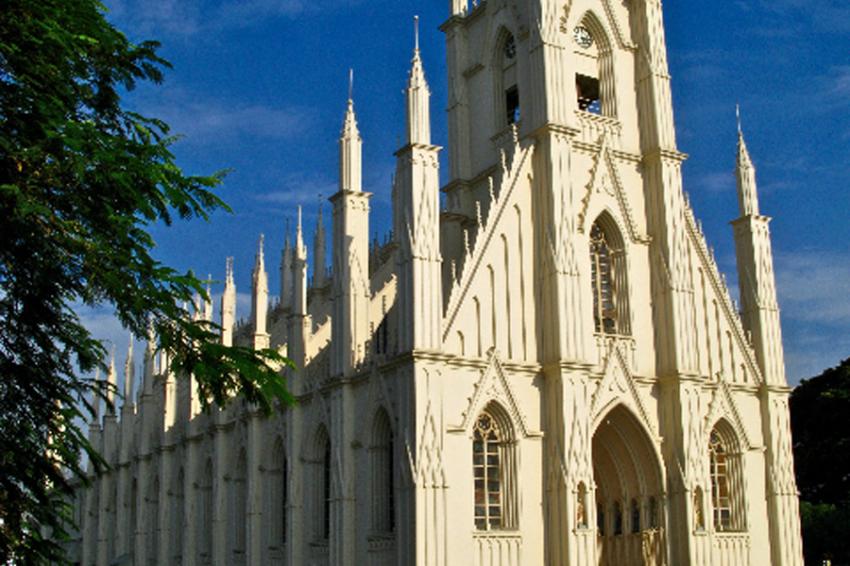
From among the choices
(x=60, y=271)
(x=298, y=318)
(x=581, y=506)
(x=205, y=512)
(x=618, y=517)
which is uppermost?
(x=298, y=318)

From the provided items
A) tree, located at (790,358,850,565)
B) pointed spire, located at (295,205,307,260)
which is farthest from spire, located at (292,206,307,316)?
tree, located at (790,358,850,565)

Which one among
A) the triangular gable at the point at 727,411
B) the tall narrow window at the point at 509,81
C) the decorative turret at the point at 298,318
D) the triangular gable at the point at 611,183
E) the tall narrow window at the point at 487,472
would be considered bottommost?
the tall narrow window at the point at 487,472

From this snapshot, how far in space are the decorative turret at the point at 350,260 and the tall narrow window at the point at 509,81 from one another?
569 centimetres

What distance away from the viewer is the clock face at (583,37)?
111ft

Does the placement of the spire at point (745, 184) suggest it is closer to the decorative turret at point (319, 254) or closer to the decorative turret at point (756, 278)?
the decorative turret at point (756, 278)

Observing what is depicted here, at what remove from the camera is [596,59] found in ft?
111

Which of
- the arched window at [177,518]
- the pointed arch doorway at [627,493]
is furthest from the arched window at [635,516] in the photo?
the arched window at [177,518]

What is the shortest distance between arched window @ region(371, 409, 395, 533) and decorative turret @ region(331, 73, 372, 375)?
6.50 feet

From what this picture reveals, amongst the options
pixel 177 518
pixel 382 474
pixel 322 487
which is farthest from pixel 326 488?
pixel 177 518

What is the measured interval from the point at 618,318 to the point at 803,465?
21.5 metres

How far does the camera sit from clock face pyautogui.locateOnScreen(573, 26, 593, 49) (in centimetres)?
3375

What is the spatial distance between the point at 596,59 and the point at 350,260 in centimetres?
1082

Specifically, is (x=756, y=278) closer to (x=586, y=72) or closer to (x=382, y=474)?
(x=586, y=72)

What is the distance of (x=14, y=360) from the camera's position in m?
13.1
